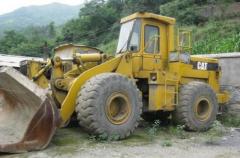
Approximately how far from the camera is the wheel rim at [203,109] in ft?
33.2

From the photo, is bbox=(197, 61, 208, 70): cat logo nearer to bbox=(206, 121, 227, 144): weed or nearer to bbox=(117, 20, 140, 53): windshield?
bbox=(206, 121, 227, 144): weed

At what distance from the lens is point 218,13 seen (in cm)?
3584

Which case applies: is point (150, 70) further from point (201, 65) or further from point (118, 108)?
point (201, 65)

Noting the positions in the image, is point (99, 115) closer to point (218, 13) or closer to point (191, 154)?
point (191, 154)

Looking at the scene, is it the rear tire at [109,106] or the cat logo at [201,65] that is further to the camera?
the cat logo at [201,65]

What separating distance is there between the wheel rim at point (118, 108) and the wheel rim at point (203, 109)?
2169 millimetres

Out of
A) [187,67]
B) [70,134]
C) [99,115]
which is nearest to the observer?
[99,115]

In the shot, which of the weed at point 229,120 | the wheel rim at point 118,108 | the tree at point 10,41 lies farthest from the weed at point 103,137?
the tree at point 10,41

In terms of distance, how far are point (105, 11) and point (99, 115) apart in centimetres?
4627

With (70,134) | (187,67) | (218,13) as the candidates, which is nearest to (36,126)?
(70,134)

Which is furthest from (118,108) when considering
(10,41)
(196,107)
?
(10,41)

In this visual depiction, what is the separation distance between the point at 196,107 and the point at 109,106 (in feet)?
8.28

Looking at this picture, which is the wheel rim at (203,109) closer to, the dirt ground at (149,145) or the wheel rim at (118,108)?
the dirt ground at (149,145)

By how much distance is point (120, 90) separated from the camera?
8.45 m
